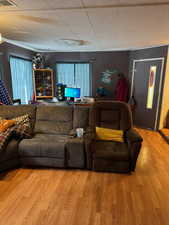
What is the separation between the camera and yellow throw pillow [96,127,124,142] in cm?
263

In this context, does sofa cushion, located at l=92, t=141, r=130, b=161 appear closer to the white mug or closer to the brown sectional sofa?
the brown sectional sofa

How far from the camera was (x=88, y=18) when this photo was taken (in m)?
2.24

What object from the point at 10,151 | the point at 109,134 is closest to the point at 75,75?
the point at 109,134

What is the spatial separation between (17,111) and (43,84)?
7.96 feet

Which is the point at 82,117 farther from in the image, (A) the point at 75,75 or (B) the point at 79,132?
(A) the point at 75,75

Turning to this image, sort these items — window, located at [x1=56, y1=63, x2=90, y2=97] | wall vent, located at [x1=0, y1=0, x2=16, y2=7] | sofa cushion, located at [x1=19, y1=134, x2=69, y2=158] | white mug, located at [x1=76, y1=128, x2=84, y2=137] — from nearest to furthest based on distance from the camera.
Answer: wall vent, located at [x1=0, y1=0, x2=16, y2=7] → sofa cushion, located at [x1=19, y1=134, x2=69, y2=158] → white mug, located at [x1=76, y1=128, x2=84, y2=137] → window, located at [x1=56, y1=63, x2=90, y2=97]

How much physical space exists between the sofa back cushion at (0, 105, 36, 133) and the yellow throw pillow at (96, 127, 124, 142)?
1289 mm

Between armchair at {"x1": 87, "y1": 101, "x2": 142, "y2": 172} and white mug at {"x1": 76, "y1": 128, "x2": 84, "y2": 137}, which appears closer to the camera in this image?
armchair at {"x1": 87, "y1": 101, "x2": 142, "y2": 172}

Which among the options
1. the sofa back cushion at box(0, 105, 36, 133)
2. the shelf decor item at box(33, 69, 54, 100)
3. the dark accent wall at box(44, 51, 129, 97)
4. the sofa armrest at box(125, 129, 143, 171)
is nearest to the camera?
the sofa armrest at box(125, 129, 143, 171)

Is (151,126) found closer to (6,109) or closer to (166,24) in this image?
(166,24)

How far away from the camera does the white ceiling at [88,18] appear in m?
1.81

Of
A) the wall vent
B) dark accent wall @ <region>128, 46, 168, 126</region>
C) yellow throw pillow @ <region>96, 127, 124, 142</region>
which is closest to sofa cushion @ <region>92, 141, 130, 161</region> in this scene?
yellow throw pillow @ <region>96, 127, 124, 142</region>

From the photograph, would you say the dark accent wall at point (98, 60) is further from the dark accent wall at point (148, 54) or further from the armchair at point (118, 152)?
the armchair at point (118, 152)

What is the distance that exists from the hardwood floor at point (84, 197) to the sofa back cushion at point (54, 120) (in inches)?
30.4
